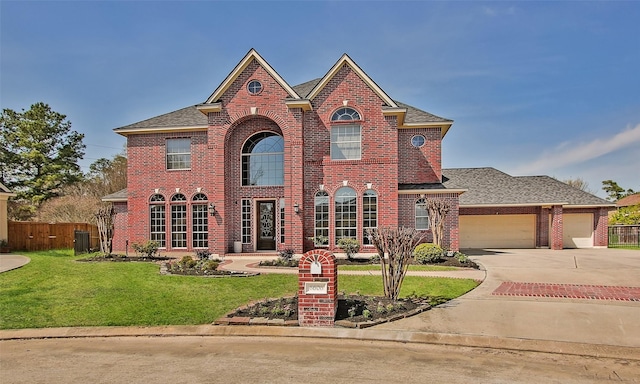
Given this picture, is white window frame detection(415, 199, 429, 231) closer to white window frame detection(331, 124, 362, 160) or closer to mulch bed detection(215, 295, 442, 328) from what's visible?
white window frame detection(331, 124, 362, 160)

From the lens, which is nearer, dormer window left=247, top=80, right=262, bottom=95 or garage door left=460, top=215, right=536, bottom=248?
dormer window left=247, top=80, right=262, bottom=95

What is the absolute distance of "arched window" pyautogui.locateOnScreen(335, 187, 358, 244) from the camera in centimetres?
1811

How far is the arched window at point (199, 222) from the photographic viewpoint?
19.3m

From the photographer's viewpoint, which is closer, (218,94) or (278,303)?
(278,303)

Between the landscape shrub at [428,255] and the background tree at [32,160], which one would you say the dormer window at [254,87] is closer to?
the landscape shrub at [428,255]

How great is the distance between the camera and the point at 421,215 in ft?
60.9

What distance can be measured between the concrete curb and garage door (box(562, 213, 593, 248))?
20.5 m

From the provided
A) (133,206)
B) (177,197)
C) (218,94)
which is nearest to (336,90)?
(218,94)

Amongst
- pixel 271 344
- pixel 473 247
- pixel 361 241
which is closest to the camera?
pixel 271 344

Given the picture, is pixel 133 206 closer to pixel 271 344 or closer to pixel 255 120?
pixel 255 120

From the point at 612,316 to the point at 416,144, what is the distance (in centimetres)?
1318

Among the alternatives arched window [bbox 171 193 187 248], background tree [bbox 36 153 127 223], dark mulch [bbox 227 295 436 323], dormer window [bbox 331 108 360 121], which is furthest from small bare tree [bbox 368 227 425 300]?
background tree [bbox 36 153 127 223]

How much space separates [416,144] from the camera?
65.3 ft

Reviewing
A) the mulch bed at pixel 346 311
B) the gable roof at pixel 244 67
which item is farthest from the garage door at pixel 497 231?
the mulch bed at pixel 346 311
